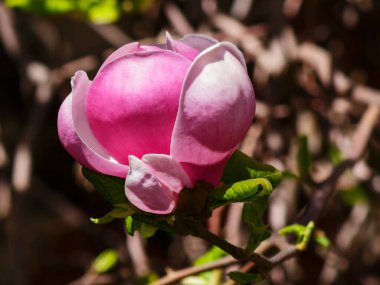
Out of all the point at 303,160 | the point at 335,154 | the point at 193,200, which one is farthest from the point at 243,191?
the point at 335,154

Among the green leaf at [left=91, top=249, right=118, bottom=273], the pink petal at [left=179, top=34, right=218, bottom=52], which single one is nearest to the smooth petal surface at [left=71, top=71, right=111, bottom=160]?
the pink petal at [left=179, top=34, right=218, bottom=52]

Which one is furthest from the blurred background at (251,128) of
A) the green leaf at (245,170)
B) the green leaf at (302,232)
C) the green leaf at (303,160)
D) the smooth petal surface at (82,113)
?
the smooth petal surface at (82,113)

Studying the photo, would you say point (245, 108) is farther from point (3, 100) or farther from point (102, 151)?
point (3, 100)

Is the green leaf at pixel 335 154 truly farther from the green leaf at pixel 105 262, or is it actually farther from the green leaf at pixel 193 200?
the green leaf at pixel 193 200

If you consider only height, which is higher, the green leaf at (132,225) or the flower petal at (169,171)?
the flower petal at (169,171)

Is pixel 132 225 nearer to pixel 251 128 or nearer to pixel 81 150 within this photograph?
pixel 81 150

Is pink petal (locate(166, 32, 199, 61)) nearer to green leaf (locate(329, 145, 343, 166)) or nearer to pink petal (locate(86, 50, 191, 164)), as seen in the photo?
pink petal (locate(86, 50, 191, 164))
